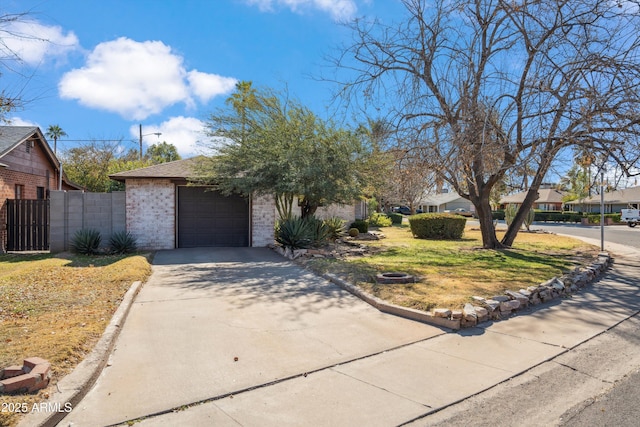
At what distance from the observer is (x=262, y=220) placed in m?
15.7

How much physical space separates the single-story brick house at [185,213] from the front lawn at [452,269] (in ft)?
15.6

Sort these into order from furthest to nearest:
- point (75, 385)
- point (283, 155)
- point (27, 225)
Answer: point (27, 225), point (283, 155), point (75, 385)

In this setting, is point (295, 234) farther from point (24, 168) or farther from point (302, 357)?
point (24, 168)

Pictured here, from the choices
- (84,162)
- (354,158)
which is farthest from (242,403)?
(84,162)

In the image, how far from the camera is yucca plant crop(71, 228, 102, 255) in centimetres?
1290

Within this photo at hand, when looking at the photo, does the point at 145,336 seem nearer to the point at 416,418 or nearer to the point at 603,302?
the point at 416,418

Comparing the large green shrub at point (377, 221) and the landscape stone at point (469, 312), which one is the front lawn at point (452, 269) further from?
the large green shrub at point (377, 221)

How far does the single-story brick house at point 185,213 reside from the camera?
574 inches

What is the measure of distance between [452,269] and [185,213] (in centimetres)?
973

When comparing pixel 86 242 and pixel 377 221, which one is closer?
pixel 86 242

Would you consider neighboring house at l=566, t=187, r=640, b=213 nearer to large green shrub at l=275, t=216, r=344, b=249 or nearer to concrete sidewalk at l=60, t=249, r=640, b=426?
large green shrub at l=275, t=216, r=344, b=249

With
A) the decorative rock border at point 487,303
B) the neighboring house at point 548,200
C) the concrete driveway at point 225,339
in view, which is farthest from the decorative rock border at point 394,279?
the neighboring house at point 548,200

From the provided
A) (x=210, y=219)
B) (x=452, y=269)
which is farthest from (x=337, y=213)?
(x=452, y=269)

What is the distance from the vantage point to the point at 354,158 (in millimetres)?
13430
